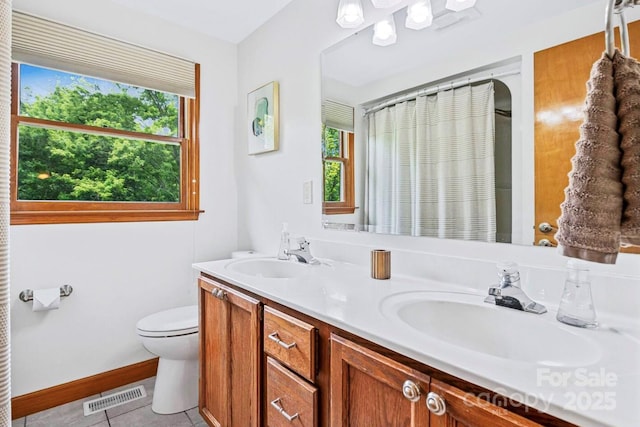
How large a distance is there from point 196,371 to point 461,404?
5.55 ft

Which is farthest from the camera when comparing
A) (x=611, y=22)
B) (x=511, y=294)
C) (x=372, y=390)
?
(x=511, y=294)

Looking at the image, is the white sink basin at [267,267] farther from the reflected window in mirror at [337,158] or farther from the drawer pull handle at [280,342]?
the drawer pull handle at [280,342]

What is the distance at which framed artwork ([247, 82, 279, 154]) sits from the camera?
210 cm

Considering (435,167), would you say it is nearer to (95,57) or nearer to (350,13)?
(350,13)

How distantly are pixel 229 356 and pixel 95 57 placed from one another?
6.10 feet

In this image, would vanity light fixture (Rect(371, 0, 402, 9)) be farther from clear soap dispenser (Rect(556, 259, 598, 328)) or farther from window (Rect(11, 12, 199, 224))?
window (Rect(11, 12, 199, 224))

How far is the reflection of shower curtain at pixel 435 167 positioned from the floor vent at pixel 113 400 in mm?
1711

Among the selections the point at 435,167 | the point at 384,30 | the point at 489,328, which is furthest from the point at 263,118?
the point at 489,328

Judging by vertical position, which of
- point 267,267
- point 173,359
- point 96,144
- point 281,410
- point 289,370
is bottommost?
point 173,359

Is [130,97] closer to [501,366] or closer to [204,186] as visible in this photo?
[204,186]

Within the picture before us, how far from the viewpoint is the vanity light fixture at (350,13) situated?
153 centimetres

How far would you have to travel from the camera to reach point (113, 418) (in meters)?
1.77

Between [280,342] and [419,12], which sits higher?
[419,12]

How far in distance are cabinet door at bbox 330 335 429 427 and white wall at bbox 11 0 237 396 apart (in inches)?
68.3
